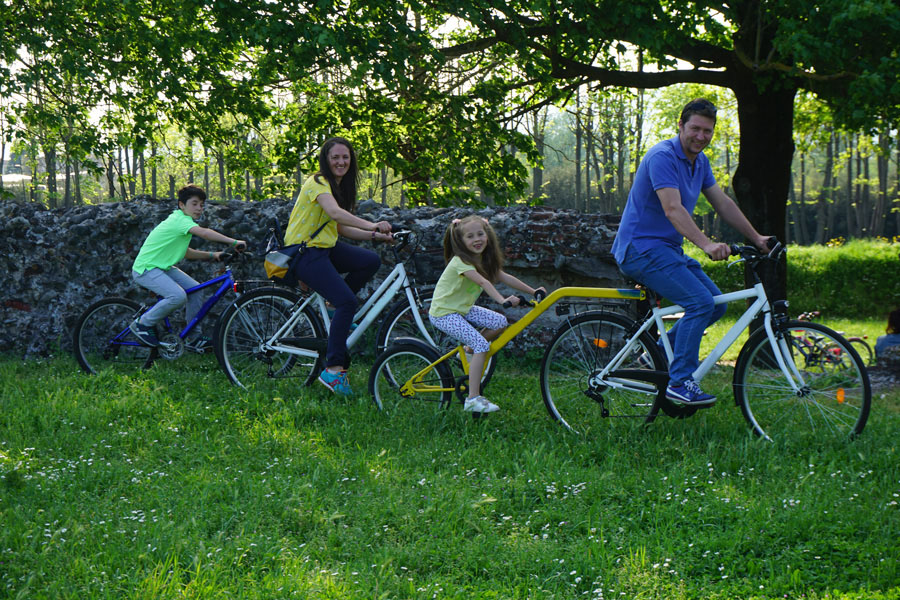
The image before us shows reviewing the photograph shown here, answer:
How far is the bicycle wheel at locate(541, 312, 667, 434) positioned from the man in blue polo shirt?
0.23 metres

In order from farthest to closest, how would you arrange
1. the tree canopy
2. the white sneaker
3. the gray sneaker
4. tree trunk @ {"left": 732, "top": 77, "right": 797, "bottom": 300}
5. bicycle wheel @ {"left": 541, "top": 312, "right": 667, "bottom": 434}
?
tree trunk @ {"left": 732, "top": 77, "right": 797, "bottom": 300} → the tree canopy → the gray sneaker → the white sneaker → bicycle wheel @ {"left": 541, "top": 312, "right": 667, "bottom": 434}

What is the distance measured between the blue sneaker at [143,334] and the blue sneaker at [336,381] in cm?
221

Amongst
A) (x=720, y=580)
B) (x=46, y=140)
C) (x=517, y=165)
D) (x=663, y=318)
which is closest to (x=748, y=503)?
(x=720, y=580)

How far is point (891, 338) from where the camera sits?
920 centimetres

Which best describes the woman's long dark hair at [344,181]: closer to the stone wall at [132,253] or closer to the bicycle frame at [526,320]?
the bicycle frame at [526,320]

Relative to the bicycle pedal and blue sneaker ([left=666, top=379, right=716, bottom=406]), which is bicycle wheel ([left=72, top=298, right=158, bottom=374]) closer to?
the bicycle pedal

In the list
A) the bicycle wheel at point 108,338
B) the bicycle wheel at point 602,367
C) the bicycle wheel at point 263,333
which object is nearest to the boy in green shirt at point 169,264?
the bicycle wheel at point 108,338

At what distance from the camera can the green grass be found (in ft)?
11.6

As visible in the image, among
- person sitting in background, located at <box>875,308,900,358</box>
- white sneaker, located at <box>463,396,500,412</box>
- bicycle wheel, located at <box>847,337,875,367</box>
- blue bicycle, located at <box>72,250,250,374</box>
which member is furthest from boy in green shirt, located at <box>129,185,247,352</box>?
bicycle wheel, located at <box>847,337,875,367</box>

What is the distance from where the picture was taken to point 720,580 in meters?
3.55

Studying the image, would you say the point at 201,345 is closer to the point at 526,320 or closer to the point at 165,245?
the point at 165,245

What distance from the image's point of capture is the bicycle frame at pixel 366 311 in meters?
6.41

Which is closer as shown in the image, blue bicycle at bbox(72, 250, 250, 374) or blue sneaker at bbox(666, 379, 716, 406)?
blue sneaker at bbox(666, 379, 716, 406)

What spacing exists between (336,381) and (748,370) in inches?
123
